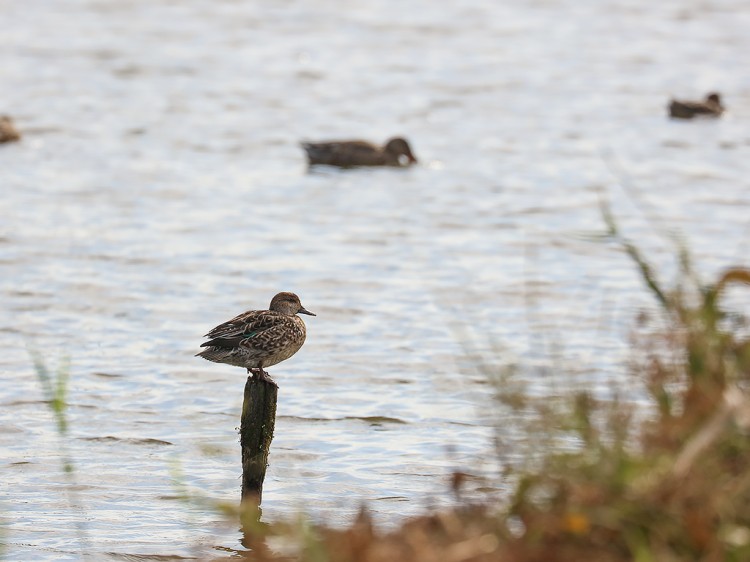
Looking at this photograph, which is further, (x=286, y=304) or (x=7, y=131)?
(x=7, y=131)

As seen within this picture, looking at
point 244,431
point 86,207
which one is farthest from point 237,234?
point 244,431

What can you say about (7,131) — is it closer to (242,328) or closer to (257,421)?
(242,328)

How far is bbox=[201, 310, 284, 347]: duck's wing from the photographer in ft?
25.7

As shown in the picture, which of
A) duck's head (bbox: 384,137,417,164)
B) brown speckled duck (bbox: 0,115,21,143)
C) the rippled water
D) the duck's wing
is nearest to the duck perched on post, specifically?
the duck's wing

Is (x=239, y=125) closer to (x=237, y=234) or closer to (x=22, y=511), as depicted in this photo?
(x=237, y=234)

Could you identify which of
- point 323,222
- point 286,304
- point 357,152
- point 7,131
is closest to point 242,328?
point 286,304

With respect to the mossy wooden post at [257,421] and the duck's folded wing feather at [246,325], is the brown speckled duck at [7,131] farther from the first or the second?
the mossy wooden post at [257,421]

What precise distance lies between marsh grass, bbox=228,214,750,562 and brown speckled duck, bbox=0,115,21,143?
54.2 ft

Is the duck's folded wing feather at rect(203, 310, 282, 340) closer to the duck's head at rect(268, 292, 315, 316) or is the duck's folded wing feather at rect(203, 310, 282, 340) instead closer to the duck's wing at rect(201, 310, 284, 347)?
the duck's wing at rect(201, 310, 284, 347)

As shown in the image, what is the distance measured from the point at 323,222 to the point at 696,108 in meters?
7.89

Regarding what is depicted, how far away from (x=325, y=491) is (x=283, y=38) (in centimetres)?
2158

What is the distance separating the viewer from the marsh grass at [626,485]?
11.9 feet

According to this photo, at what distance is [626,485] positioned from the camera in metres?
3.65

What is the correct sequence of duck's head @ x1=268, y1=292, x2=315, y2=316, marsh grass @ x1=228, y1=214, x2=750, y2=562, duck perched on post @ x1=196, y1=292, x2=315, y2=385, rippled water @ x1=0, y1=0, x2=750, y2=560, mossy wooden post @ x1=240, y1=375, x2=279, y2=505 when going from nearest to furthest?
1. marsh grass @ x1=228, y1=214, x2=750, y2=562
2. mossy wooden post @ x1=240, y1=375, x2=279, y2=505
3. duck perched on post @ x1=196, y1=292, x2=315, y2=385
4. duck's head @ x1=268, y1=292, x2=315, y2=316
5. rippled water @ x1=0, y1=0, x2=750, y2=560
